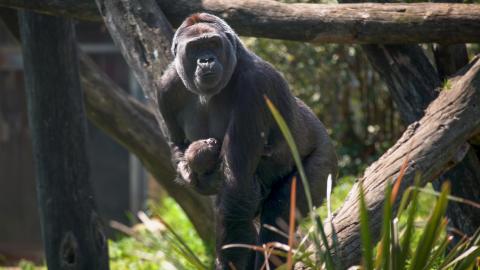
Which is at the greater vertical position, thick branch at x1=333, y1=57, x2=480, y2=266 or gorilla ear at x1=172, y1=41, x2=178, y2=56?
gorilla ear at x1=172, y1=41, x2=178, y2=56

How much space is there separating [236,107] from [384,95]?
18.0 ft

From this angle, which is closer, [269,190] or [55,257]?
[269,190]

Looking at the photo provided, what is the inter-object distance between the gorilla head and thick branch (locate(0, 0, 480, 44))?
51 centimetres

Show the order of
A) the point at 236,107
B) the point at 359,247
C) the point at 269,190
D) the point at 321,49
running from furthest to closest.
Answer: the point at 321,49, the point at 269,190, the point at 236,107, the point at 359,247

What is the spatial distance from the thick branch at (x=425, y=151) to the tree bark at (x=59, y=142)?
2263mm

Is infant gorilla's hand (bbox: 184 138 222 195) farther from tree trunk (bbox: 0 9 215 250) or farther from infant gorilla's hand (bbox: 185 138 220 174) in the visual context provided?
tree trunk (bbox: 0 9 215 250)

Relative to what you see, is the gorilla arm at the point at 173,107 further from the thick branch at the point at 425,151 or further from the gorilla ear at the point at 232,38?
the thick branch at the point at 425,151

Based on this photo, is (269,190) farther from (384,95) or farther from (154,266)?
(384,95)

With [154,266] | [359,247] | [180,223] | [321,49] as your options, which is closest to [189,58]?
[359,247]

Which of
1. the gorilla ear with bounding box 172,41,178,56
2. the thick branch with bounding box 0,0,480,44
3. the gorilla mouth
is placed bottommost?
the gorilla mouth

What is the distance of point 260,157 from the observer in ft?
12.7

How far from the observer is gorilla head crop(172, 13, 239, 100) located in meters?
3.80

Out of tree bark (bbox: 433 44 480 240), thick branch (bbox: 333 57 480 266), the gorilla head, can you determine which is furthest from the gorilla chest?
tree bark (bbox: 433 44 480 240)

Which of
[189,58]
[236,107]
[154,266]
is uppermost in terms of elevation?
[189,58]
